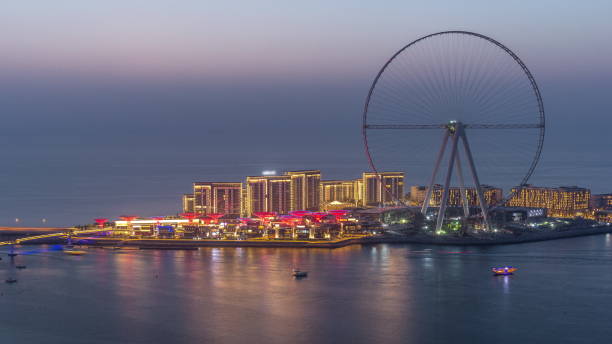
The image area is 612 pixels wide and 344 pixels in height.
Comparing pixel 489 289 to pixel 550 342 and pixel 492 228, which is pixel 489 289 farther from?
pixel 492 228

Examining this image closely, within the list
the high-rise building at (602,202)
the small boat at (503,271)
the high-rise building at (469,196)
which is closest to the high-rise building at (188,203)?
the high-rise building at (469,196)

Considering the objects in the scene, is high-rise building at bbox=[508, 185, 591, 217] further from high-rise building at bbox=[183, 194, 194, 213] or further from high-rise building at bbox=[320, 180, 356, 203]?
high-rise building at bbox=[183, 194, 194, 213]

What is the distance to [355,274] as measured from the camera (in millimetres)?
17562

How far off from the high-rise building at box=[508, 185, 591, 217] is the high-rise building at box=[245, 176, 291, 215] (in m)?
8.95

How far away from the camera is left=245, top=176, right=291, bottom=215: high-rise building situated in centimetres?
3288

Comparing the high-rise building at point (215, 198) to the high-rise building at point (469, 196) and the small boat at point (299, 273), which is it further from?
the small boat at point (299, 273)

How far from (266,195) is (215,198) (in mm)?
2000

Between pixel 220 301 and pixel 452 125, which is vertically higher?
pixel 452 125

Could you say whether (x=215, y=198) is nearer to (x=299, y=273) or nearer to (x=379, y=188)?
(x=379, y=188)

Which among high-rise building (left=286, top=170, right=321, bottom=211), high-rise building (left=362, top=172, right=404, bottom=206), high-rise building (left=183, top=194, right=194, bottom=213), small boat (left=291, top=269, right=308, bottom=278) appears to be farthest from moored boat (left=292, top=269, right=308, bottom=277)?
high-rise building (left=362, top=172, right=404, bottom=206)

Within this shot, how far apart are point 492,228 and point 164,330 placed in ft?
40.5

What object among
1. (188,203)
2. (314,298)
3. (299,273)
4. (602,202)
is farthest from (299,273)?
(602,202)

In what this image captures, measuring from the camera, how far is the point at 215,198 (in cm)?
3275

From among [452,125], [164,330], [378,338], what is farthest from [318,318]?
[452,125]
